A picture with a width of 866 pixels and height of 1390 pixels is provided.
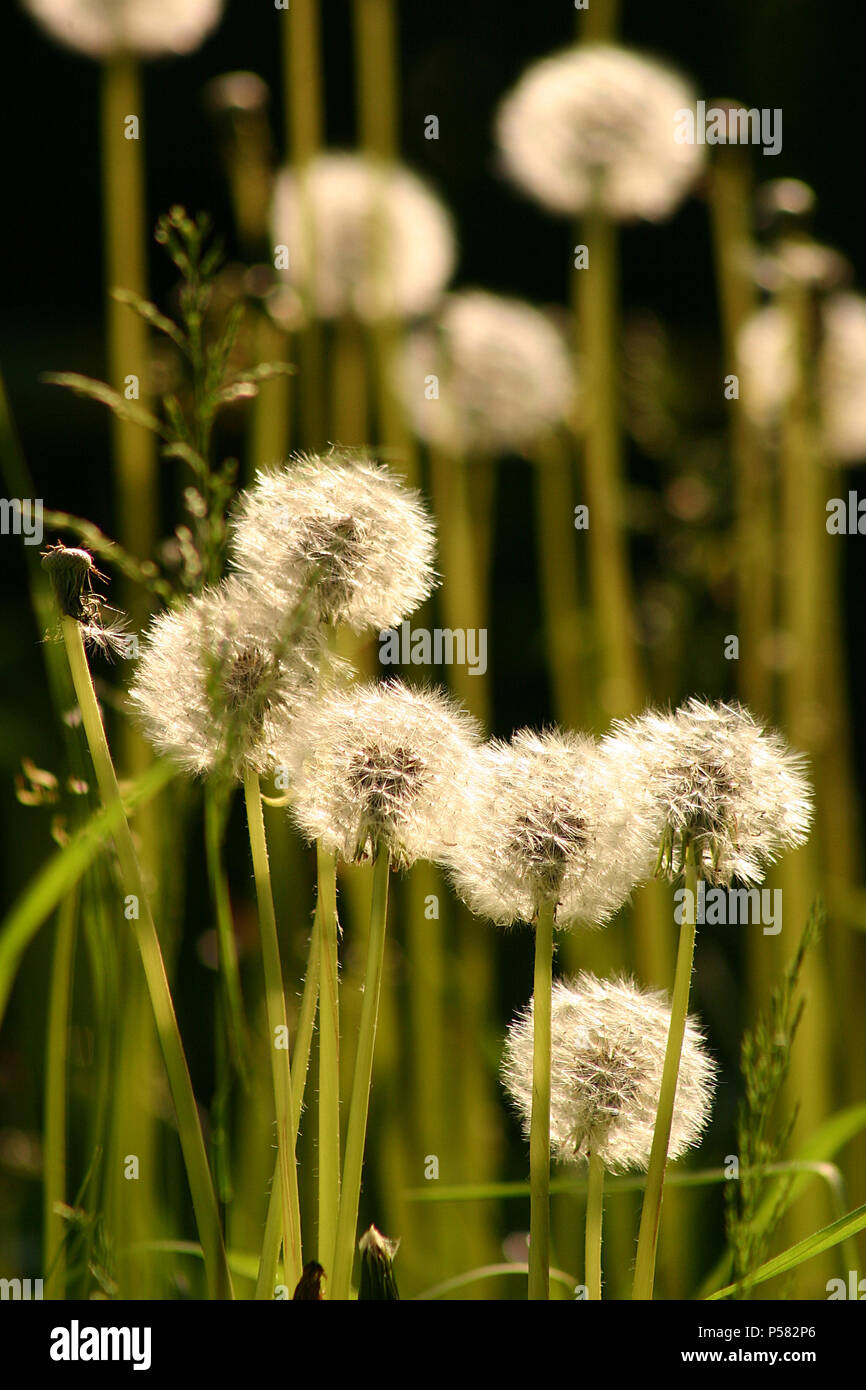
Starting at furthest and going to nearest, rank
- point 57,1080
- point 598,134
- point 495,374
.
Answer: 1. point 495,374
2. point 598,134
3. point 57,1080

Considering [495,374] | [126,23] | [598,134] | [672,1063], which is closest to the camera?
[672,1063]

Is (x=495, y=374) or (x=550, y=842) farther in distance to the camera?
(x=495, y=374)

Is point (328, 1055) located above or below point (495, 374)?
below

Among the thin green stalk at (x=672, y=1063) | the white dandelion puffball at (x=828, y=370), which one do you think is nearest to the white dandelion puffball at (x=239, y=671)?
the thin green stalk at (x=672, y=1063)

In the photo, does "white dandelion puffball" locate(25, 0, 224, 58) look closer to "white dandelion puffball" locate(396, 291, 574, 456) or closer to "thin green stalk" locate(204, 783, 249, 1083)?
"white dandelion puffball" locate(396, 291, 574, 456)

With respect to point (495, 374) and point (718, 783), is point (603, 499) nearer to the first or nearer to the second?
point (495, 374)

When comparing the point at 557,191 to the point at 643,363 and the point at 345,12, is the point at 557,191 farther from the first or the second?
the point at 345,12

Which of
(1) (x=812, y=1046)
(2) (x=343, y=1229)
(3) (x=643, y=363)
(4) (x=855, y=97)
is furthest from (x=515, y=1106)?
(4) (x=855, y=97)

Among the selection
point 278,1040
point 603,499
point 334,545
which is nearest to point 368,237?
point 603,499
